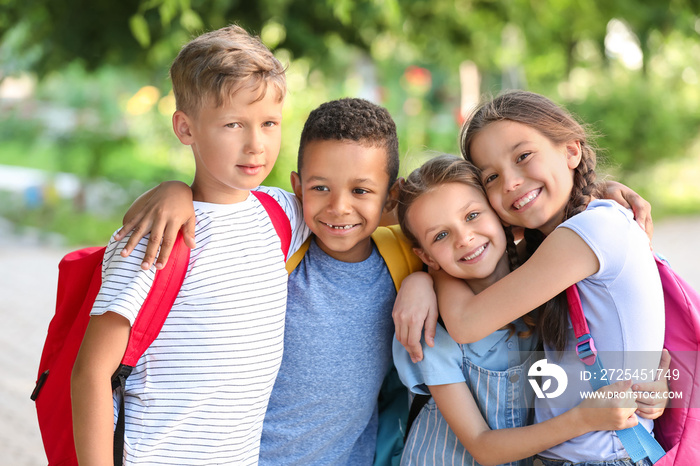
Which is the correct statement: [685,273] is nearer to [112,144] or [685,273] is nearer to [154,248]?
[154,248]

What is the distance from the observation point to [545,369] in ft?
6.79

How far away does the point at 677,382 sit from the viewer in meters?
1.98

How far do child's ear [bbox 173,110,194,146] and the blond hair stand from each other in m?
0.02

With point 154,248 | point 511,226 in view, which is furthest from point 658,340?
point 154,248

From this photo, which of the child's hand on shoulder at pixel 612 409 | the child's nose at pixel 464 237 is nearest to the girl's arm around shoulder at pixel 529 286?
the child's nose at pixel 464 237

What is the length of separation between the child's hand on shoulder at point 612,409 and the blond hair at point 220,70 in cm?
128

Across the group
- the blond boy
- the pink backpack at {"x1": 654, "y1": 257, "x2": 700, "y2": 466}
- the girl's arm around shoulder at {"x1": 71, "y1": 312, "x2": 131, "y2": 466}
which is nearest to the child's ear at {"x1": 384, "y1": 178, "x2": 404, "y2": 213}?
the blond boy

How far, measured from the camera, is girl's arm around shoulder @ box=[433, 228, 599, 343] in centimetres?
191

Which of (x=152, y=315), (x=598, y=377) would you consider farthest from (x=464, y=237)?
(x=152, y=315)

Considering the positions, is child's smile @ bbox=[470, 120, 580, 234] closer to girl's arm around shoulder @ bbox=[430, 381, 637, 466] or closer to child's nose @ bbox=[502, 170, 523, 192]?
child's nose @ bbox=[502, 170, 523, 192]

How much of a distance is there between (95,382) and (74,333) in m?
0.24

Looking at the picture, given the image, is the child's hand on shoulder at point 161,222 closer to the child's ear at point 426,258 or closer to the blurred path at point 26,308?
the child's ear at point 426,258

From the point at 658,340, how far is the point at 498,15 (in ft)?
16.0

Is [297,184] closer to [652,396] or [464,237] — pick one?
[464,237]
